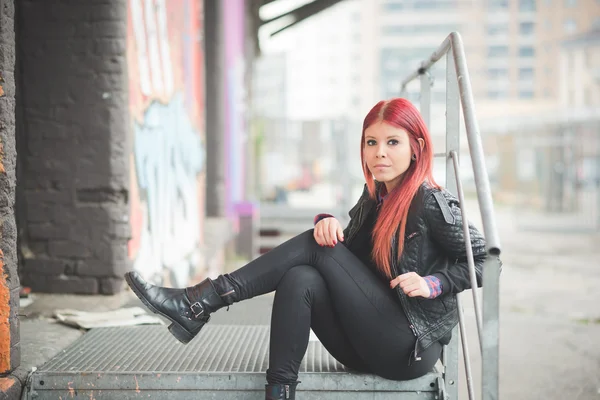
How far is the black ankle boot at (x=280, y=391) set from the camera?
2.29 metres

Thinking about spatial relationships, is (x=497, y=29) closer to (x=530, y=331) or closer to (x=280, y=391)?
(x=530, y=331)

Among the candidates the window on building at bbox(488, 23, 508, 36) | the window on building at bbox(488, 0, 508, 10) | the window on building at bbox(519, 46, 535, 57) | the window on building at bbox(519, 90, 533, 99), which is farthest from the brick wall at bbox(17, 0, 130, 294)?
the window on building at bbox(488, 0, 508, 10)

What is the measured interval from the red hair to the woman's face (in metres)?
0.02

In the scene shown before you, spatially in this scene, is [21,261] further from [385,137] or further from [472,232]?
[472,232]

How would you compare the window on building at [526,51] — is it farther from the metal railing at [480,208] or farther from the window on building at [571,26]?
the metal railing at [480,208]

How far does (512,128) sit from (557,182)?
5.55ft

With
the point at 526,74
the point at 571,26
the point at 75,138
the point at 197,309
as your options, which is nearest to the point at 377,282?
the point at 197,309

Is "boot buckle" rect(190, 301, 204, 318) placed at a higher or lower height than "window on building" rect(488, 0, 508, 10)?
lower

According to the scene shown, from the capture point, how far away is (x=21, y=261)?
13.1ft

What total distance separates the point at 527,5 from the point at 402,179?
104070 millimetres

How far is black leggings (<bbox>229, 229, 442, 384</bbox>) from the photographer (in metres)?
2.30

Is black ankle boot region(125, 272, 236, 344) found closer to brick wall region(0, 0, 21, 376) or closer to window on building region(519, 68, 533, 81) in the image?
brick wall region(0, 0, 21, 376)

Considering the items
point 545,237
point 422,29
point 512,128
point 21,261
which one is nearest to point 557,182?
point 512,128

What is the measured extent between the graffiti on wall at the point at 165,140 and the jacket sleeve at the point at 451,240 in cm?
221
